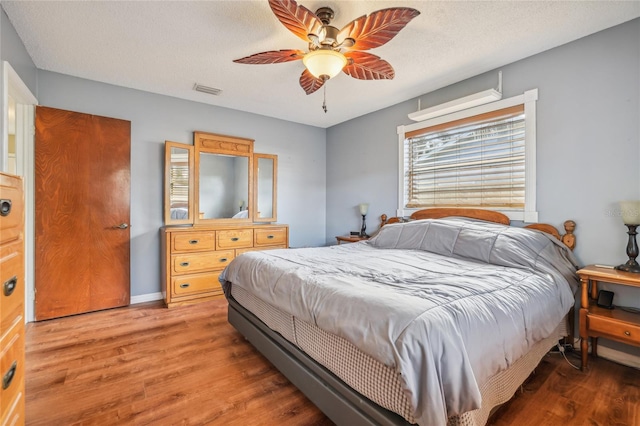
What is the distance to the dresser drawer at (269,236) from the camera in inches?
157

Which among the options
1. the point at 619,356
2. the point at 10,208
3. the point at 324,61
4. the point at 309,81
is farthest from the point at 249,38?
the point at 619,356

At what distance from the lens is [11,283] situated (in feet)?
3.70

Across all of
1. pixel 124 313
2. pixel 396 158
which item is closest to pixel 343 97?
pixel 396 158

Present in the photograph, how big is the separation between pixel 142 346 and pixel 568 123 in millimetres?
4003

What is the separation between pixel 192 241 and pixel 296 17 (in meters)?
2.66

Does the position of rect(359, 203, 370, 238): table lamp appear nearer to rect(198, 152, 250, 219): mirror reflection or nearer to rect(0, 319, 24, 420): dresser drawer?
rect(198, 152, 250, 219): mirror reflection

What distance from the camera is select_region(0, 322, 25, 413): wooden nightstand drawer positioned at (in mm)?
1057

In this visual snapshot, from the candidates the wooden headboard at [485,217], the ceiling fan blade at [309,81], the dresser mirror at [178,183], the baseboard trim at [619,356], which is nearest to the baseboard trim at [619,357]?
the baseboard trim at [619,356]

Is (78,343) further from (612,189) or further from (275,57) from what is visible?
(612,189)

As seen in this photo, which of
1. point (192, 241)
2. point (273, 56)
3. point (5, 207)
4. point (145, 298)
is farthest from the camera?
point (145, 298)

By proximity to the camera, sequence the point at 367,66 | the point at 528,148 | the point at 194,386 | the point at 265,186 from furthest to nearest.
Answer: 1. the point at 265,186
2. the point at 528,148
3. the point at 367,66
4. the point at 194,386

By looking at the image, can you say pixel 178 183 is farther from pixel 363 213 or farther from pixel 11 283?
pixel 11 283

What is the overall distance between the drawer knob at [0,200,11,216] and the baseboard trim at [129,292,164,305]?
2804 mm

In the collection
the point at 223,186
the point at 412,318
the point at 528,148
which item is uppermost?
the point at 528,148
